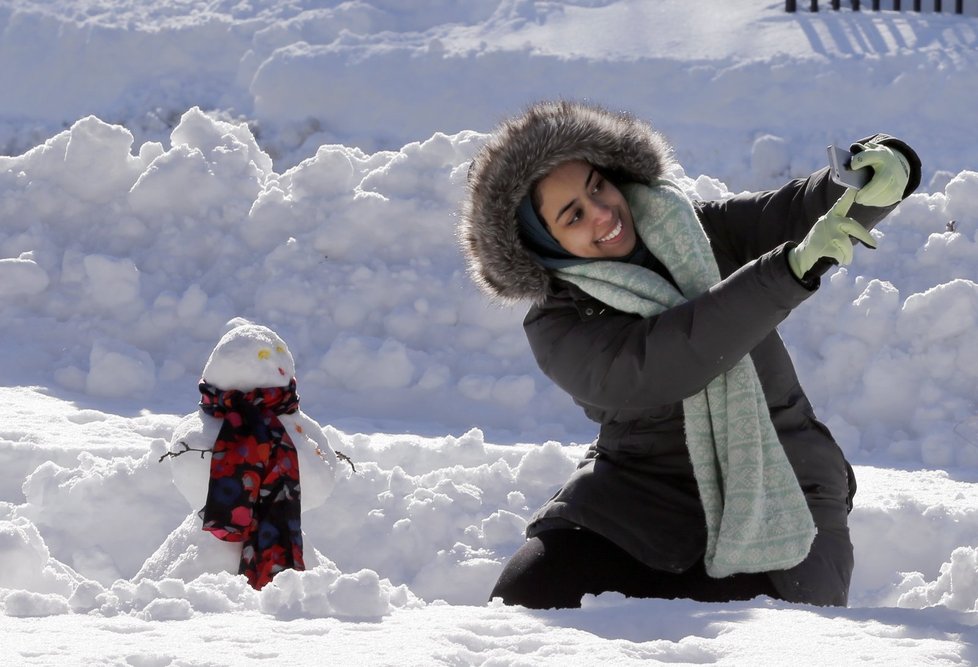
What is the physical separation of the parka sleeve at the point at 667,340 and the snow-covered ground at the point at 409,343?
0.52 meters

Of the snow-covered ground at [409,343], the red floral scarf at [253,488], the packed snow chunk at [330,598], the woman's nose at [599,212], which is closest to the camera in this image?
the snow-covered ground at [409,343]

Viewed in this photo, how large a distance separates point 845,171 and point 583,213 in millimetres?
606

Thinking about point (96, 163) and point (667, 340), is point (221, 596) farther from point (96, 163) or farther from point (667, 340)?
point (96, 163)

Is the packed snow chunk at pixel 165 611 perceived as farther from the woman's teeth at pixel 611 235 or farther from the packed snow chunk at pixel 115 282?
the packed snow chunk at pixel 115 282

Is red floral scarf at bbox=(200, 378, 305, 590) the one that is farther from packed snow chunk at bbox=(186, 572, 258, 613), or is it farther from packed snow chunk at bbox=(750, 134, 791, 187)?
packed snow chunk at bbox=(750, 134, 791, 187)

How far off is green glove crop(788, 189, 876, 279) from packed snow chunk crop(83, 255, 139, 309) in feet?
13.2

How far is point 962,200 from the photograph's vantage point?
6.41 metres

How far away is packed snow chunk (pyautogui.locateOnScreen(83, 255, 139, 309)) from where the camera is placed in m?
6.40

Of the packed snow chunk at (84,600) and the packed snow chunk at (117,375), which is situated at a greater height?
the packed snow chunk at (117,375)

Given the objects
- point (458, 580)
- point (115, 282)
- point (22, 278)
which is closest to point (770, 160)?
point (115, 282)

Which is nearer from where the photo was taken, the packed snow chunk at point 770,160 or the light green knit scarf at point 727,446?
the light green knit scarf at point 727,446

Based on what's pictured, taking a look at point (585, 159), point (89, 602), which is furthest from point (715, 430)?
point (89, 602)

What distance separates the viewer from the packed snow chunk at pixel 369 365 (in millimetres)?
6059

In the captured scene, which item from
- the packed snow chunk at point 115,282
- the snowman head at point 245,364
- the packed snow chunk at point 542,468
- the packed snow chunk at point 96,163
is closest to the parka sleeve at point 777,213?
the snowman head at point 245,364
